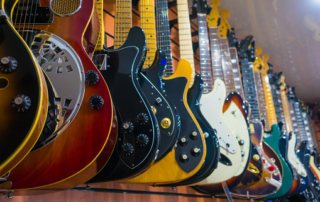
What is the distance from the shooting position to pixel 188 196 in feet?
5.55

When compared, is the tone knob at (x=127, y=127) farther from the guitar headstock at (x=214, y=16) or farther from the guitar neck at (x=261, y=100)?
the guitar neck at (x=261, y=100)

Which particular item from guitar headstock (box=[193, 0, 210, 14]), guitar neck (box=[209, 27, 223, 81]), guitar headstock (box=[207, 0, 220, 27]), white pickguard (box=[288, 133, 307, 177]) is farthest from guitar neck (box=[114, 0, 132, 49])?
white pickguard (box=[288, 133, 307, 177])

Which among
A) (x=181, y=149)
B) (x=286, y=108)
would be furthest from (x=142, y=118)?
(x=286, y=108)

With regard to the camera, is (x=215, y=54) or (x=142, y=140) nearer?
(x=142, y=140)

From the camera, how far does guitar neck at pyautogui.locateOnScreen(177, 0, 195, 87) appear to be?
1910 mm

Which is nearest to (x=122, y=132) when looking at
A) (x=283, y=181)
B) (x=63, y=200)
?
(x=63, y=200)

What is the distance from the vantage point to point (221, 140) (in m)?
1.49

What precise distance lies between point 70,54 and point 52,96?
0.15 metres

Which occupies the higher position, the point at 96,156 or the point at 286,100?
the point at 286,100

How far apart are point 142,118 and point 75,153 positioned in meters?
0.26

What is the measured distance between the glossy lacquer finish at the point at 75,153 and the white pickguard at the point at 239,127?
1.00m

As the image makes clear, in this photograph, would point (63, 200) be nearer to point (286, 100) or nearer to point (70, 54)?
point (70, 54)

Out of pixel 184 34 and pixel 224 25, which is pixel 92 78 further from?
pixel 224 25

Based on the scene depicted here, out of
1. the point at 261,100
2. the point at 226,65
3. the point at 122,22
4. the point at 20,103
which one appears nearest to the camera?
the point at 20,103
